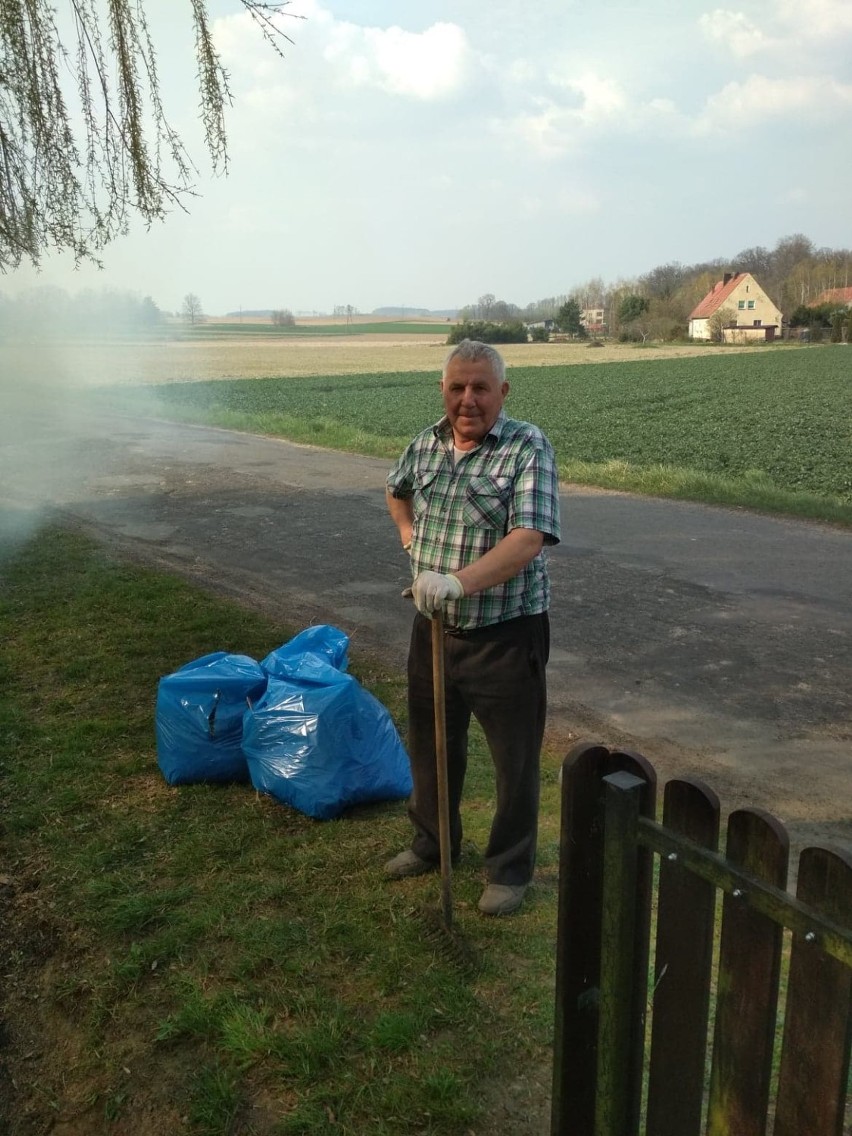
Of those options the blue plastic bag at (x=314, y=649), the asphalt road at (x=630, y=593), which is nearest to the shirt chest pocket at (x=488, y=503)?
the blue plastic bag at (x=314, y=649)

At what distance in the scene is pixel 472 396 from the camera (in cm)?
291

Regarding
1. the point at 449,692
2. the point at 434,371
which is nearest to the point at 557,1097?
the point at 449,692

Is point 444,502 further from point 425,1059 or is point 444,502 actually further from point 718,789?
point 718,789

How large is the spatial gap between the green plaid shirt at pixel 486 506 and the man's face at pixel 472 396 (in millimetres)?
46

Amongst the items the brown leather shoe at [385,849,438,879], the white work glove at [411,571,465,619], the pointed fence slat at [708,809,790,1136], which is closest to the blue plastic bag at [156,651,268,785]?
the brown leather shoe at [385,849,438,879]

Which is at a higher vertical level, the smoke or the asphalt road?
the smoke

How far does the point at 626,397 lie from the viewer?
1303 inches

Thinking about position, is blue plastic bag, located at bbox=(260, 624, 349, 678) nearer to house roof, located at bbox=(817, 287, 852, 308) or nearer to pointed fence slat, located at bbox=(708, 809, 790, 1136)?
pointed fence slat, located at bbox=(708, 809, 790, 1136)

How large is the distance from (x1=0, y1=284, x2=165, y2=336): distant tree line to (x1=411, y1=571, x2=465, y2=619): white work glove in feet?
36.6

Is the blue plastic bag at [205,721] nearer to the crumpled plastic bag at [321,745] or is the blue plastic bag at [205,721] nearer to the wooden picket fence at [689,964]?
the crumpled plastic bag at [321,745]

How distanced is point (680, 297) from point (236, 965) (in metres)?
106

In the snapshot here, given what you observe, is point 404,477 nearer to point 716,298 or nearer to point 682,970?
point 682,970

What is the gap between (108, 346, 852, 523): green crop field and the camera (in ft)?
42.7

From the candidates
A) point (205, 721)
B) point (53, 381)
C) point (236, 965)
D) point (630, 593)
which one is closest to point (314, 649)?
point (205, 721)
